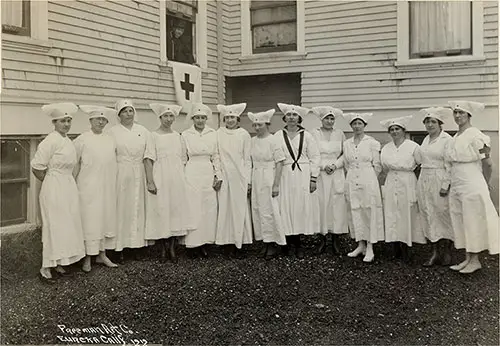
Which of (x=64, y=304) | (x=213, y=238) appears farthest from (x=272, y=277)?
(x=64, y=304)

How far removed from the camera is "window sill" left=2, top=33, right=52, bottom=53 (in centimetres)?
400

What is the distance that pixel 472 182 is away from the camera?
424cm

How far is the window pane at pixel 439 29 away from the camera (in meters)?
5.16

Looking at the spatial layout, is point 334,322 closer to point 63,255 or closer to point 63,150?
point 63,255

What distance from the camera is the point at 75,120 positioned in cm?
458

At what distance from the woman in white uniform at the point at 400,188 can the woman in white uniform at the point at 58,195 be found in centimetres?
302

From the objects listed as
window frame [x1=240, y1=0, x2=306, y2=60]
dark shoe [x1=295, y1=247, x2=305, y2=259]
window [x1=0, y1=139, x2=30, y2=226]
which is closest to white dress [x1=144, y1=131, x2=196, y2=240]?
window [x1=0, y1=139, x2=30, y2=226]

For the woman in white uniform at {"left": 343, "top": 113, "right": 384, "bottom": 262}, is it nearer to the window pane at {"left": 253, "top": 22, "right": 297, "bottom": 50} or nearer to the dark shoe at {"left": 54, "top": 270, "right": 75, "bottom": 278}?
the window pane at {"left": 253, "top": 22, "right": 297, "bottom": 50}

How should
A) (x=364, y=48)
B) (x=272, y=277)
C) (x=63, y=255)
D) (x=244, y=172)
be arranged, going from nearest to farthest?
(x=63, y=255) < (x=272, y=277) < (x=244, y=172) < (x=364, y=48)

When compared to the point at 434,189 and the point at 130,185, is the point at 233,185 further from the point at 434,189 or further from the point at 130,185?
the point at 434,189

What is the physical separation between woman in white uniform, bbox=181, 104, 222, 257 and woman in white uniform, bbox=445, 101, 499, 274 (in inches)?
92.3

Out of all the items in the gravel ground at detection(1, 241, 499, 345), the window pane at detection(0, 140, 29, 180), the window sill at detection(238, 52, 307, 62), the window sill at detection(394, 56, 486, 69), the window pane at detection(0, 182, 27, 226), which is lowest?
the gravel ground at detection(1, 241, 499, 345)

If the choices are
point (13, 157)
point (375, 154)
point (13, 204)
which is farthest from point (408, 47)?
point (13, 204)

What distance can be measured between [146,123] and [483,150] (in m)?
3.46
